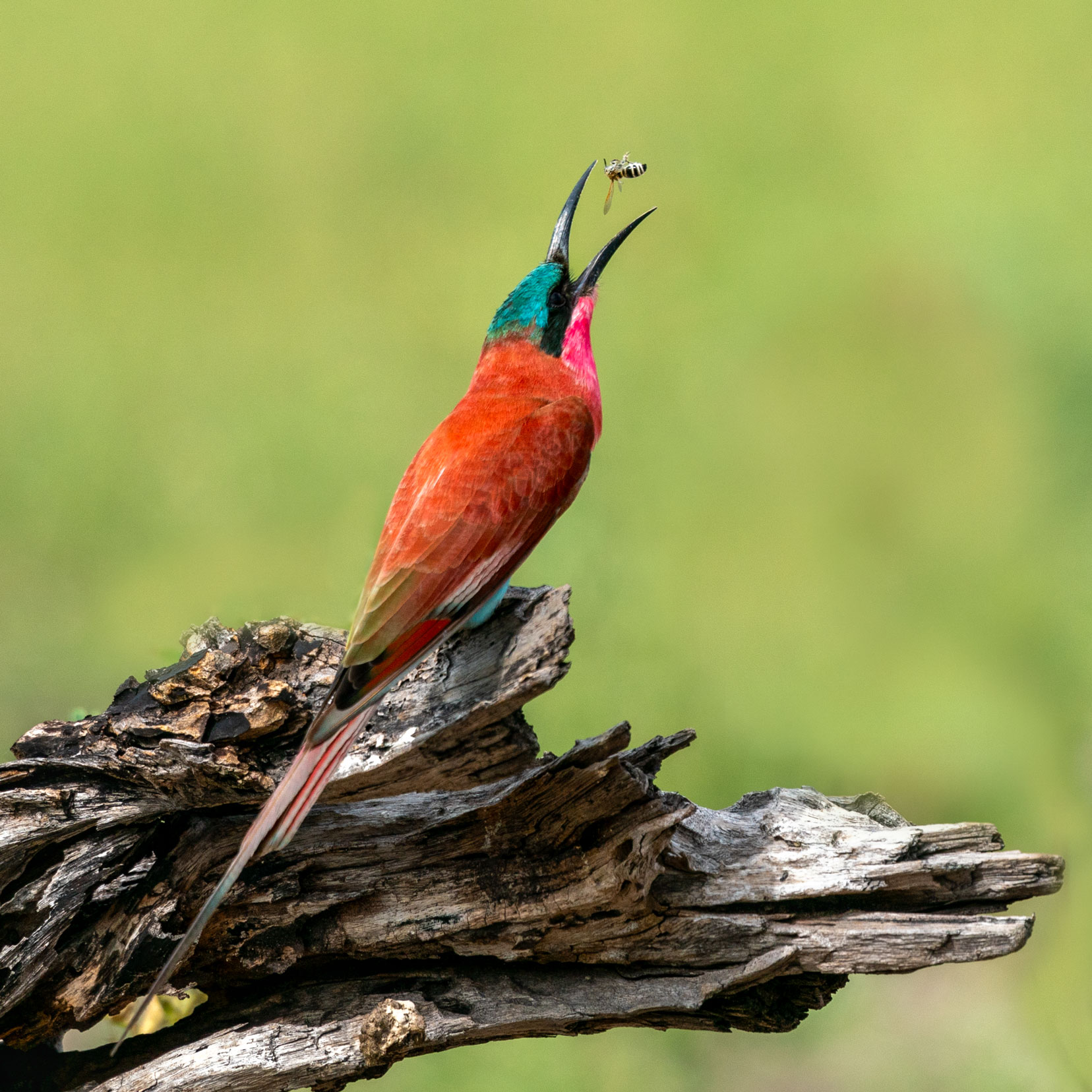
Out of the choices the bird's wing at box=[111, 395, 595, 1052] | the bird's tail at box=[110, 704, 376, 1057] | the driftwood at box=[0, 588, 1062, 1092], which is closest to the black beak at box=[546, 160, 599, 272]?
the bird's wing at box=[111, 395, 595, 1052]

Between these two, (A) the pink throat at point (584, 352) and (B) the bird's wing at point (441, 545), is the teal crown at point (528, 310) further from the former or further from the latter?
(B) the bird's wing at point (441, 545)

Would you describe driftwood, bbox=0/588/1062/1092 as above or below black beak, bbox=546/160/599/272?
below

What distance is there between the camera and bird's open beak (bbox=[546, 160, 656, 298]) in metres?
2.35

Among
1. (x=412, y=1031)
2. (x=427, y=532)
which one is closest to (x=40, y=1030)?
(x=412, y=1031)

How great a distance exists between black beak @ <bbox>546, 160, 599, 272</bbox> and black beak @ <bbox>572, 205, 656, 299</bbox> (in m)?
0.01

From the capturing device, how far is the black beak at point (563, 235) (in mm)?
2359

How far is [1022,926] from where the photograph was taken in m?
1.81

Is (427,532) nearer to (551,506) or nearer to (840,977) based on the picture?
(551,506)

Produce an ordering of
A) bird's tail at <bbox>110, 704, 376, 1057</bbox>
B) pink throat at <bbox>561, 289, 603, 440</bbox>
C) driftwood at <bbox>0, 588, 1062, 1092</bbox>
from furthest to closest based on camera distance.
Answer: pink throat at <bbox>561, 289, 603, 440</bbox> → driftwood at <bbox>0, 588, 1062, 1092</bbox> → bird's tail at <bbox>110, 704, 376, 1057</bbox>

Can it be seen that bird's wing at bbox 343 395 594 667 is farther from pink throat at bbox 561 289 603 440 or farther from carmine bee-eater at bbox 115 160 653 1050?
pink throat at bbox 561 289 603 440

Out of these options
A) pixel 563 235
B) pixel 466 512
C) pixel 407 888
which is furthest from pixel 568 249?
pixel 407 888

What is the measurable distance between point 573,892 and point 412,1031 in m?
0.31

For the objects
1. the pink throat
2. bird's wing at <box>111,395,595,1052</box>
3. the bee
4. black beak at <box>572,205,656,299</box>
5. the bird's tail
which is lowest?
the bird's tail

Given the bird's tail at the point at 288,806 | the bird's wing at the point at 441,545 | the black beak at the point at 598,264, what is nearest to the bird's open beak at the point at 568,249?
the black beak at the point at 598,264
